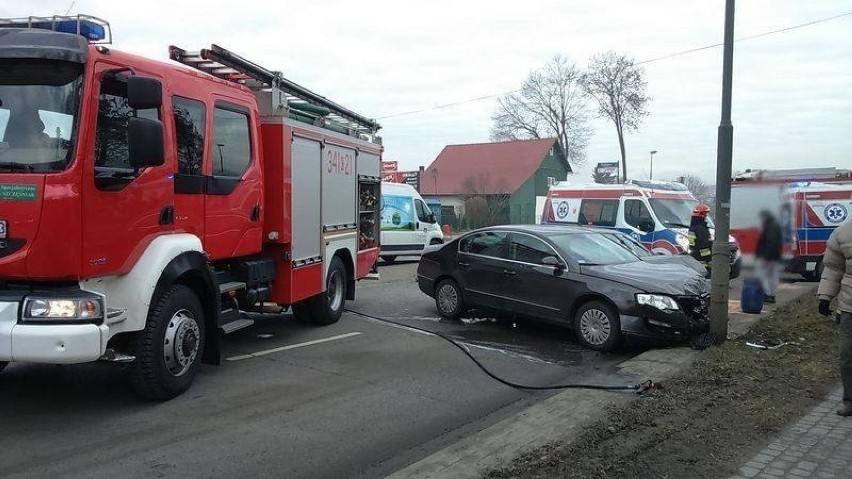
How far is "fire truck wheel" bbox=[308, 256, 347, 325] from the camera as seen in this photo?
355 inches

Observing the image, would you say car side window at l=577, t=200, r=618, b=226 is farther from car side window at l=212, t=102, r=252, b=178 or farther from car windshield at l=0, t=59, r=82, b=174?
car windshield at l=0, t=59, r=82, b=174

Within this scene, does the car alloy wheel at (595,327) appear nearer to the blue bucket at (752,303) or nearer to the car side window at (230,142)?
the blue bucket at (752,303)

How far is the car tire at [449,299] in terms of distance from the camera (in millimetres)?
9789

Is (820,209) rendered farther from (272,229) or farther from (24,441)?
(24,441)

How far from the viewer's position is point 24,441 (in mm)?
Answer: 4609

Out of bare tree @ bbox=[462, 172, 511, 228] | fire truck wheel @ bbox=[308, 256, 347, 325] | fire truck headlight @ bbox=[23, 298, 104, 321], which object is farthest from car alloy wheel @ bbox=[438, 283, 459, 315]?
bare tree @ bbox=[462, 172, 511, 228]

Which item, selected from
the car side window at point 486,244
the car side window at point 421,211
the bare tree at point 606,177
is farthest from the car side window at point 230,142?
the bare tree at point 606,177

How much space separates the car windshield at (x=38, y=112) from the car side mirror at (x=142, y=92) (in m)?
0.34

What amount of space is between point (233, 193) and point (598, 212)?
1126 centimetres

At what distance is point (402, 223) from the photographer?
19.9m

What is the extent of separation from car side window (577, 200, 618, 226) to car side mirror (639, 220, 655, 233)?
2.33 feet

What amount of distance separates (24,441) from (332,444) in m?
2.13

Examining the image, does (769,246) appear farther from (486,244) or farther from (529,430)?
(486,244)

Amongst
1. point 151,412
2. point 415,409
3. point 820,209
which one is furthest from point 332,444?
point 820,209
